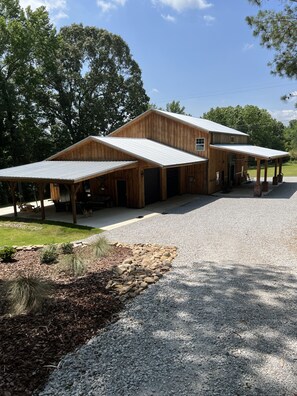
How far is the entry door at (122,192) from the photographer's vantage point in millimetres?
19125

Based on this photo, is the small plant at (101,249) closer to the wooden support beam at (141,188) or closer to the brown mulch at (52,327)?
the brown mulch at (52,327)

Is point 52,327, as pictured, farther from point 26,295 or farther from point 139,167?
point 139,167

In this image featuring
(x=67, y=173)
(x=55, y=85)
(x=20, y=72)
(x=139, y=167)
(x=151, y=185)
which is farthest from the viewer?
(x=55, y=85)

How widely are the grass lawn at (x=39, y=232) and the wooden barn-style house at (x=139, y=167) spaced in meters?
1.11

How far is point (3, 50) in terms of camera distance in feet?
88.4

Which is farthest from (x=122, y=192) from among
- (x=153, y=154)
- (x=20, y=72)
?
(x=20, y=72)

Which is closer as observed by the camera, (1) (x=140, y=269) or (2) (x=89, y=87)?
(1) (x=140, y=269)

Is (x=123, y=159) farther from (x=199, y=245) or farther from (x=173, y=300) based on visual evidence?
(x=173, y=300)

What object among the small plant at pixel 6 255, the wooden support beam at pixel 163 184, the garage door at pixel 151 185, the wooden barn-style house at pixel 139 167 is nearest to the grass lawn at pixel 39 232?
the wooden barn-style house at pixel 139 167

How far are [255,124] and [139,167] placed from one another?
44.2 metres

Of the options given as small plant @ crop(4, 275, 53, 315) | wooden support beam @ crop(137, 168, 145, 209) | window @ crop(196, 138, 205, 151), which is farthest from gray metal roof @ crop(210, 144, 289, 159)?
small plant @ crop(4, 275, 53, 315)

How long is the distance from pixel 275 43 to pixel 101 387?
10517mm

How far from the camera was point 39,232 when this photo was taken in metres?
13.6

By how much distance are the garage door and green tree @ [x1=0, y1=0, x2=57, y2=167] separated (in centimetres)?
1390
